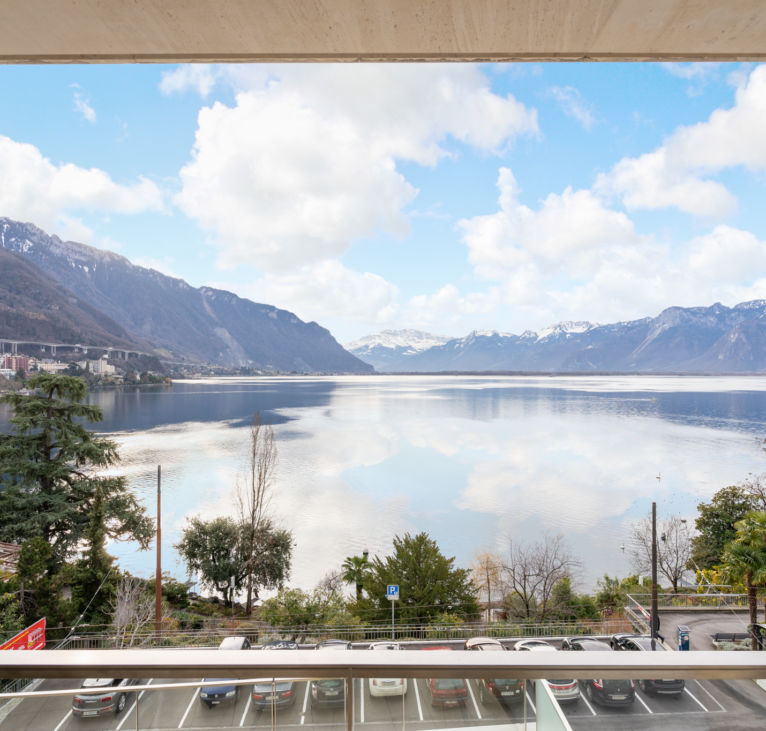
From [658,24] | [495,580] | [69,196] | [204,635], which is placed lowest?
[495,580]

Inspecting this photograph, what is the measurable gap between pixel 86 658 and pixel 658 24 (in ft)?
5.82

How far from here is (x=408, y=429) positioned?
40.6 meters

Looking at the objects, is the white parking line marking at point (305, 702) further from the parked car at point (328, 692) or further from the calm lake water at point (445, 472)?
the calm lake water at point (445, 472)

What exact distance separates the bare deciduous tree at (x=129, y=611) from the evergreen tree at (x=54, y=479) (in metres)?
1.96

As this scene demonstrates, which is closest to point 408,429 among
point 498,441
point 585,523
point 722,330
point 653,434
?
point 498,441

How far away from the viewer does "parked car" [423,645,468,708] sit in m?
0.81

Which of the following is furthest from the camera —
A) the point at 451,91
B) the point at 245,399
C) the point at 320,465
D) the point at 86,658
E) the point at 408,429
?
the point at 245,399

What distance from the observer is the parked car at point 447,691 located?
81 cm

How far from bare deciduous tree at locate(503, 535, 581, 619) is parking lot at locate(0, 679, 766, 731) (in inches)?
457

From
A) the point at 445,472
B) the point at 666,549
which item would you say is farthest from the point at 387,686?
the point at 445,472

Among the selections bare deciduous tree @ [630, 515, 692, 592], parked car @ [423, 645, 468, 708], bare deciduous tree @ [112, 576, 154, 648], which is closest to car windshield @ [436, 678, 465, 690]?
parked car @ [423, 645, 468, 708]

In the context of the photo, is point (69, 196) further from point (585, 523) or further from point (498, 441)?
point (585, 523)

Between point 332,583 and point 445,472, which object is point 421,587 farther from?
point 445,472

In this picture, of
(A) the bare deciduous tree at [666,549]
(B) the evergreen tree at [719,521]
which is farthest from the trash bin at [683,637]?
(B) the evergreen tree at [719,521]
